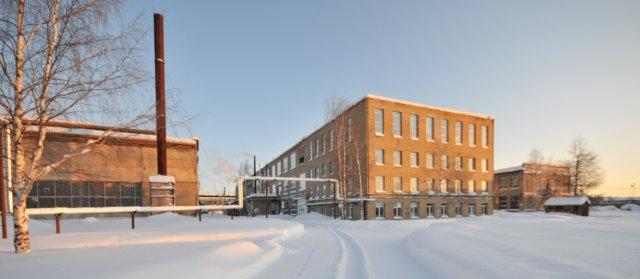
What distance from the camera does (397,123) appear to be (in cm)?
3772

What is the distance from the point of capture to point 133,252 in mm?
8086

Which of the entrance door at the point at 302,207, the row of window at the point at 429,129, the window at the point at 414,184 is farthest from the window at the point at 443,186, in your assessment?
the entrance door at the point at 302,207

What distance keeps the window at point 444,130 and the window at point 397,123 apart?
642 centimetres

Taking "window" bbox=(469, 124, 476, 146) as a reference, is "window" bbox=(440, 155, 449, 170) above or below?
below

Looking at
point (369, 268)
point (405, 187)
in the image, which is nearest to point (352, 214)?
point (405, 187)

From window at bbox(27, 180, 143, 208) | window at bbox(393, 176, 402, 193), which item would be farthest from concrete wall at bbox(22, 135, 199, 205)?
window at bbox(393, 176, 402, 193)

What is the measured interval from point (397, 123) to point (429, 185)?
8.38 meters

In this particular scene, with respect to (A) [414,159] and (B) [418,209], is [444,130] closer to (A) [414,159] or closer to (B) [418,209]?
(A) [414,159]

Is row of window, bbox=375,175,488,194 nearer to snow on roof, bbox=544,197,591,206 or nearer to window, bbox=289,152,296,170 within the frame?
snow on roof, bbox=544,197,591,206

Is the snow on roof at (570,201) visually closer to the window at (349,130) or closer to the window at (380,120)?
the window at (380,120)

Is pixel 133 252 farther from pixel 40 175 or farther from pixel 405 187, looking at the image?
pixel 405 187

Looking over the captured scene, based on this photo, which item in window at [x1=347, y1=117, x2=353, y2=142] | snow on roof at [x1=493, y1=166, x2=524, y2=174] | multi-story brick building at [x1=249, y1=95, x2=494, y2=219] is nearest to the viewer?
multi-story brick building at [x1=249, y1=95, x2=494, y2=219]

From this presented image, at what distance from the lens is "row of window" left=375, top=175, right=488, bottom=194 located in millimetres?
35719

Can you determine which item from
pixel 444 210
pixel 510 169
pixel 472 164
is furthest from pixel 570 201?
pixel 510 169
